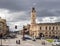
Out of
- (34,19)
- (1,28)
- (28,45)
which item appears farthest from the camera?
(34,19)

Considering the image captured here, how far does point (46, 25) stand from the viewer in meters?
136

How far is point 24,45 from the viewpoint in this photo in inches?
2142

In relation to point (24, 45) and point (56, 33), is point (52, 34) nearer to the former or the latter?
point (56, 33)

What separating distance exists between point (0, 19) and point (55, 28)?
25247mm

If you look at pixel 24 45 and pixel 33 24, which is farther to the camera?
pixel 33 24

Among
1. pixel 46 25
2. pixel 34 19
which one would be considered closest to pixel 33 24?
pixel 34 19

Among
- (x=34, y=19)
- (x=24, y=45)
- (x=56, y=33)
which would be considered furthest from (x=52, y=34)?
(x=24, y=45)

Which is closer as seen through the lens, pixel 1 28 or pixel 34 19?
pixel 1 28

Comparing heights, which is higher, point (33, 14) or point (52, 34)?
point (33, 14)

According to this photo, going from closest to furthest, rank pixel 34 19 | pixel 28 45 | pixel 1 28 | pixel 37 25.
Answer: pixel 28 45 → pixel 1 28 → pixel 37 25 → pixel 34 19

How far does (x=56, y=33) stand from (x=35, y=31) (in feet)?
40.5

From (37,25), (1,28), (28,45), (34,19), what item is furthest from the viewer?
(34,19)

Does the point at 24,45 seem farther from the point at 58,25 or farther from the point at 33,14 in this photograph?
the point at 33,14

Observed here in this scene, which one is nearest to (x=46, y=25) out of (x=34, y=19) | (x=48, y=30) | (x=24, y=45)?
(x=48, y=30)
